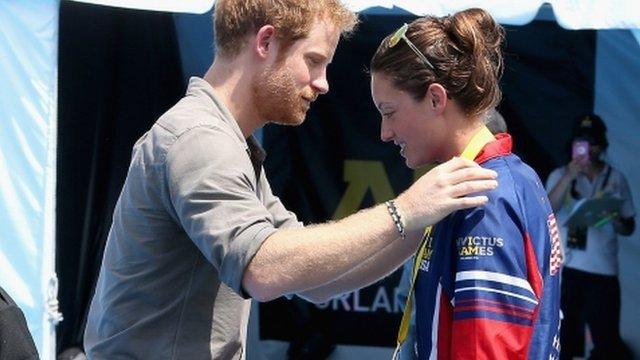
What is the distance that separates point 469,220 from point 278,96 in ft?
1.75

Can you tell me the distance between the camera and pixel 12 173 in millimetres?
4613

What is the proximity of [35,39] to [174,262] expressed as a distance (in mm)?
2719

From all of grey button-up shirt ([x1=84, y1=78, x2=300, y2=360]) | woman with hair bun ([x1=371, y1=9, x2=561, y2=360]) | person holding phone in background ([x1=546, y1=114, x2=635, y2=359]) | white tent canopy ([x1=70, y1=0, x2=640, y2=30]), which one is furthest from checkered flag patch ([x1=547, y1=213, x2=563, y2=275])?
person holding phone in background ([x1=546, y1=114, x2=635, y2=359])

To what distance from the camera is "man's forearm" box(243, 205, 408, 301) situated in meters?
1.94

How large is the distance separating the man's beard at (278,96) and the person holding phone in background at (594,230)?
13.0 feet

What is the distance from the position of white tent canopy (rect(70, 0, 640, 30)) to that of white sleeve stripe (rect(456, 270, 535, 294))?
2775 mm

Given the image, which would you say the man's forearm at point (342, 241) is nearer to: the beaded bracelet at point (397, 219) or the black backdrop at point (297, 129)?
the beaded bracelet at point (397, 219)

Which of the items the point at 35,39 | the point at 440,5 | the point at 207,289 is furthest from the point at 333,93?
the point at 207,289

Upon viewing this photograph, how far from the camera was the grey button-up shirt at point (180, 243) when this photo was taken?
197 centimetres

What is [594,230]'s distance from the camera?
6012 mm

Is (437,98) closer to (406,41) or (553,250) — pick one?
(406,41)

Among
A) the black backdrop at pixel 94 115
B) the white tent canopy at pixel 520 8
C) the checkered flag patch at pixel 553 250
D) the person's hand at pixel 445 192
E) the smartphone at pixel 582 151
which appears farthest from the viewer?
the smartphone at pixel 582 151

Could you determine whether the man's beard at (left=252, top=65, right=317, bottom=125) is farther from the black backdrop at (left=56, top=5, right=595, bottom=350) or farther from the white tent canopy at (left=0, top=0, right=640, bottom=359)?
the black backdrop at (left=56, top=5, right=595, bottom=350)

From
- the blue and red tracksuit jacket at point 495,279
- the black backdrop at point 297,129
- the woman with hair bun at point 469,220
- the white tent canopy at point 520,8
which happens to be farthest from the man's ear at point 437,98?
the black backdrop at point 297,129
